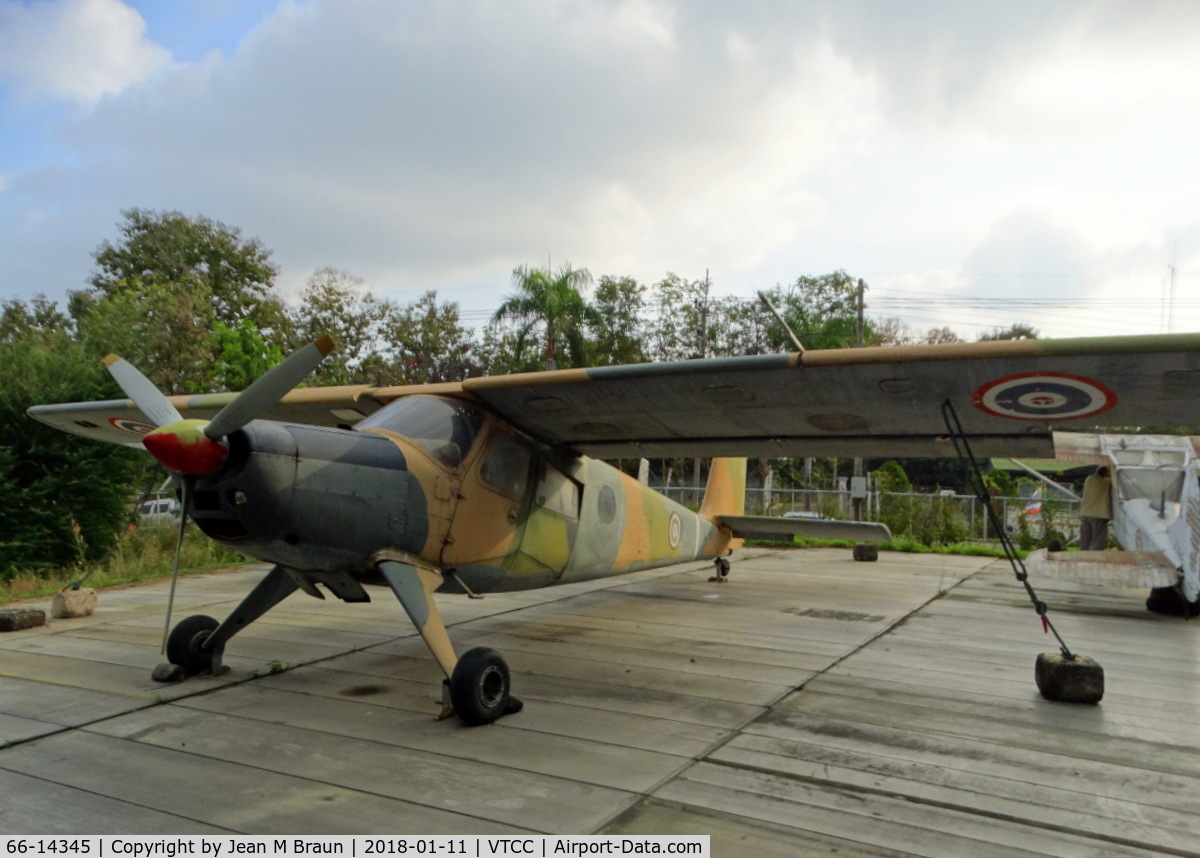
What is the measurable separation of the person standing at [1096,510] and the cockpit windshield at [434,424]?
979 cm

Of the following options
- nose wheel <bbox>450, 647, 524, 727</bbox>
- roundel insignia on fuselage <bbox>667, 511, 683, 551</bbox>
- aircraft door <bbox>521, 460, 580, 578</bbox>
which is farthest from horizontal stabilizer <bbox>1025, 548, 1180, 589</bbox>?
nose wheel <bbox>450, 647, 524, 727</bbox>

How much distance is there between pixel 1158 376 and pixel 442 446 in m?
4.87

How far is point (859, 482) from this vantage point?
1814cm

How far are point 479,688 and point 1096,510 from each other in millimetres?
10517

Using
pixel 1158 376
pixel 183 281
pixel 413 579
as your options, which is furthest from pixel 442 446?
Answer: pixel 183 281

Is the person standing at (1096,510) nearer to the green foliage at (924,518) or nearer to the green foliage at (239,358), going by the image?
the green foliage at (924,518)

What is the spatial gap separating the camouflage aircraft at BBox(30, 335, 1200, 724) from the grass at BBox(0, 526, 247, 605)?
9.89ft

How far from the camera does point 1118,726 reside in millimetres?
5113

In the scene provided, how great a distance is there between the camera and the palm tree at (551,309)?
2514 cm

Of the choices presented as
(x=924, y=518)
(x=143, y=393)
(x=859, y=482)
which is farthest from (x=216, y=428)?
(x=924, y=518)

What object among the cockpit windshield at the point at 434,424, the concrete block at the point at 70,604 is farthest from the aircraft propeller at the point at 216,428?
the concrete block at the point at 70,604

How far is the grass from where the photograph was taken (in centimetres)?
1020

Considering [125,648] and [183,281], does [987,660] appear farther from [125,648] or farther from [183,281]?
[183,281]

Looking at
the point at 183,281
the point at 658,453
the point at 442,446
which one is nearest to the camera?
the point at 442,446
